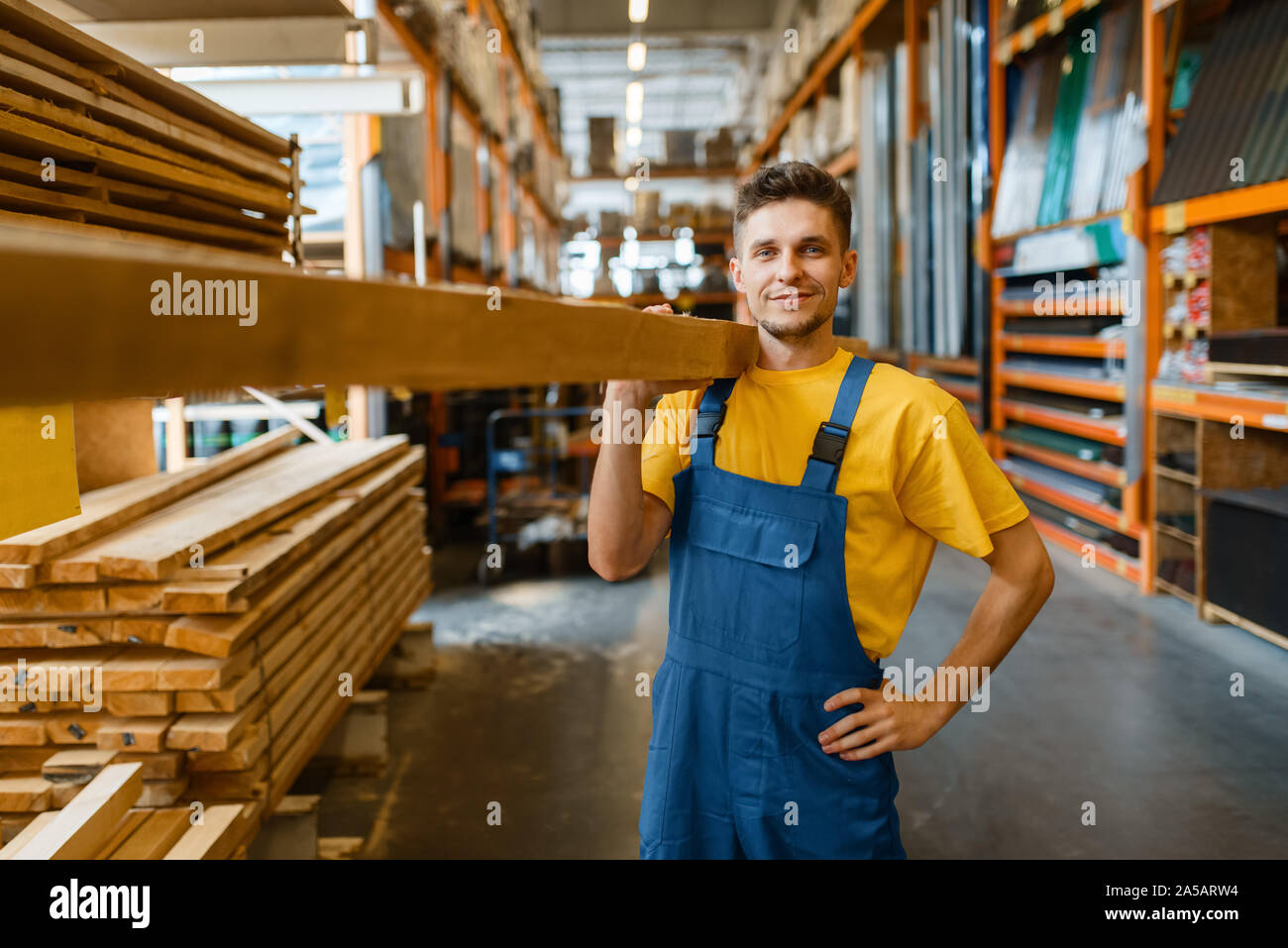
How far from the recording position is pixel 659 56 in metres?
20.1

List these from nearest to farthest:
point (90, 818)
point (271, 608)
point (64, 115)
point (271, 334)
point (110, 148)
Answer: point (271, 334) < point (64, 115) < point (110, 148) < point (90, 818) < point (271, 608)

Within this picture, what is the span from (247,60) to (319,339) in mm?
2532

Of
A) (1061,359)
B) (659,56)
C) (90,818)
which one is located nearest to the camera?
(90,818)

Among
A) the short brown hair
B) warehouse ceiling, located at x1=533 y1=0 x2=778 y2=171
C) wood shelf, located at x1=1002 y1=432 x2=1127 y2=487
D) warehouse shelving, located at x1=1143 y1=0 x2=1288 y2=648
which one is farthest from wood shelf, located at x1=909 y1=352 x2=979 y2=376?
the short brown hair

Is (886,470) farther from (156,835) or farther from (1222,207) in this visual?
(1222,207)

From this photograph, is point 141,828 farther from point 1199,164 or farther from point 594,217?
point 594,217

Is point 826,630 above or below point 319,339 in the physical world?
below

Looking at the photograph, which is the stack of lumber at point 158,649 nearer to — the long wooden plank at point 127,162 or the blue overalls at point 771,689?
the long wooden plank at point 127,162

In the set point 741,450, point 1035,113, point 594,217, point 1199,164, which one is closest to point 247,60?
point 741,450

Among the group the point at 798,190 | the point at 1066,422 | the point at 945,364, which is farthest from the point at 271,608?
the point at 945,364

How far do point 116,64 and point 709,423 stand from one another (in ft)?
4.60

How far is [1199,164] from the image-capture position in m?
5.51

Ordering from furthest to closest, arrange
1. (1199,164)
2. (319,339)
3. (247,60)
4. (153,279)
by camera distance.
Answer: (1199,164)
(247,60)
(319,339)
(153,279)

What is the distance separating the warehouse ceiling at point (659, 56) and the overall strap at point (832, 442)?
1526cm
